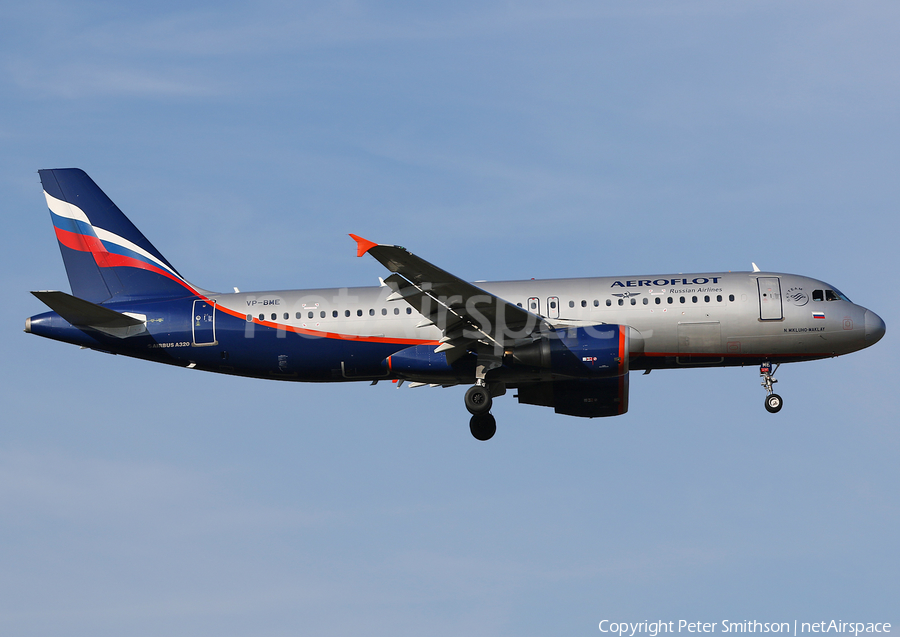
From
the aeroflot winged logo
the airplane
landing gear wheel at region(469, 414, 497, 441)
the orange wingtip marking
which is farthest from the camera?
landing gear wheel at region(469, 414, 497, 441)

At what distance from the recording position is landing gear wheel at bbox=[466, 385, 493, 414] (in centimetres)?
3306

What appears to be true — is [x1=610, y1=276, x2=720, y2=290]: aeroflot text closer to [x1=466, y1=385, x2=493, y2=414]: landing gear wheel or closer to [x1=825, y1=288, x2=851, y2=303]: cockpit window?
[x1=825, y1=288, x2=851, y2=303]: cockpit window

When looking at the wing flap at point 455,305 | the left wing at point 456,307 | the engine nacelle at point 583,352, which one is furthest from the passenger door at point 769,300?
the wing flap at point 455,305

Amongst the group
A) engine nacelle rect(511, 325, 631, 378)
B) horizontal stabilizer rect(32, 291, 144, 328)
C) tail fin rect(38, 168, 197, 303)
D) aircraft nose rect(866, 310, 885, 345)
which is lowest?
engine nacelle rect(511, 325, 631, 378)

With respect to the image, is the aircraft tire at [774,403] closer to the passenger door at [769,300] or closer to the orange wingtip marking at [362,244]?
the passenger door at [769,300]

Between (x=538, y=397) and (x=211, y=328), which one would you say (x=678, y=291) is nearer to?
(x=538, y=397)

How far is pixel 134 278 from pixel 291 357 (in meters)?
7.07

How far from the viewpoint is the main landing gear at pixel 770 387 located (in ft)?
111

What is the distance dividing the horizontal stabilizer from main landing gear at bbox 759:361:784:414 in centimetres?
2117

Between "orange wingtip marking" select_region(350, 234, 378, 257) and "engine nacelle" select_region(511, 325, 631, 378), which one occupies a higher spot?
"orange wingtip marking" select_region(350, 234, 378, 257)

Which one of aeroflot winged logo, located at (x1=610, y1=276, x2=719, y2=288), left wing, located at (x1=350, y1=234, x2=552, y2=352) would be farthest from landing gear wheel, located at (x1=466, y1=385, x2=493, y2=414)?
aeroflot winged logo, located at (x1=610, y1=276, x2=719, y2=288)

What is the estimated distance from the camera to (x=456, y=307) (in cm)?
3130

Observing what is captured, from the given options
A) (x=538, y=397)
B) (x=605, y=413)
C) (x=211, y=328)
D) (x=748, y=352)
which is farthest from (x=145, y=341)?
(x=748, y=352)

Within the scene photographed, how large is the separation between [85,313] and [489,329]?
1354cm
